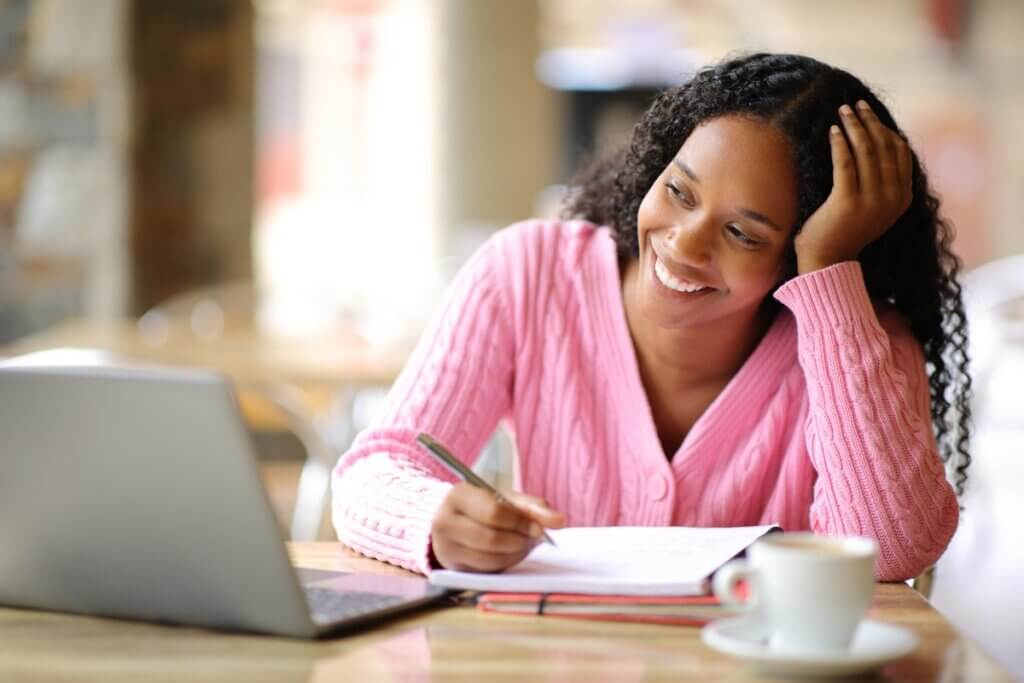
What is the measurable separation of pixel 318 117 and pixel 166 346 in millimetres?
5314

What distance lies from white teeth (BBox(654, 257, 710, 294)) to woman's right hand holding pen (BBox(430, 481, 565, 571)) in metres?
0.34

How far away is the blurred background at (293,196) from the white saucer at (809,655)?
0.70 meters

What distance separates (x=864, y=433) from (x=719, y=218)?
0.23 metres

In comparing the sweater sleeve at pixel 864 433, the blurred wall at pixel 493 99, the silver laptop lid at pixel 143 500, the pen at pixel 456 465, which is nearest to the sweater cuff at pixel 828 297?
the sweater sleeve at pixel 864 433

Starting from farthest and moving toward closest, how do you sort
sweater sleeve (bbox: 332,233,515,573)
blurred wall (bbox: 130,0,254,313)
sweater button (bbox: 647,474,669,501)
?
blurred wall (bbox: 130,0,254,313)
sweater button (bbox: 647,474,669,501)
sweater sleeve (bbox: 332,233,515,573)

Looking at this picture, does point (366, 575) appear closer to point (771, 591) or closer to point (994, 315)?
point (771, 591)

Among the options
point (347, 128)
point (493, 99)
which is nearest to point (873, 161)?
point (493, 99)

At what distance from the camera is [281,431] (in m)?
4.49

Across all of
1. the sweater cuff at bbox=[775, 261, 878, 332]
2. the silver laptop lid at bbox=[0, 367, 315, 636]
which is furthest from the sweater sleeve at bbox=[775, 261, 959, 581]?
the silver laptop lid at bbox=[0, 367, 315, 636]

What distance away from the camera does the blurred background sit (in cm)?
325

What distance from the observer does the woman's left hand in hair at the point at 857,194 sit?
1315mm

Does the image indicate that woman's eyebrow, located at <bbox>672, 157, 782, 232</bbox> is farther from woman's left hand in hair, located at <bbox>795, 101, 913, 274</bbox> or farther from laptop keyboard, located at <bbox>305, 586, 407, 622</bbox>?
laptop keyboard, located at <bbox>305, 586, 407, 622</bbox>

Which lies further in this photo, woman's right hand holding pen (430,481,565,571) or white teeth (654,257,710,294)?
white teeth (654,257,710,294)

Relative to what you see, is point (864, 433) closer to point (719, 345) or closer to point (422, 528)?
point (719, 345)
